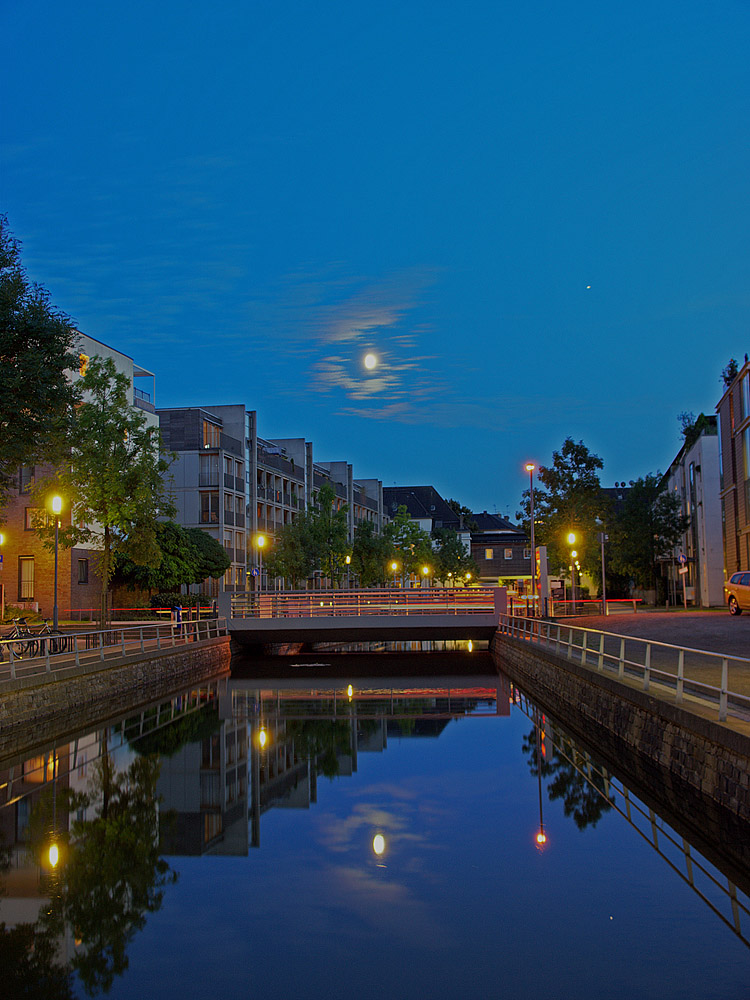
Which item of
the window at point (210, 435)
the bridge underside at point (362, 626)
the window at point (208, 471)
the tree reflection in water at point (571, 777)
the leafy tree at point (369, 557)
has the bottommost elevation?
the tree reflection in water at point (571, 777)

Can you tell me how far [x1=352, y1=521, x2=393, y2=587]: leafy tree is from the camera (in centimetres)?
8394

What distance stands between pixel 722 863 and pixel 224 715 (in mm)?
16231

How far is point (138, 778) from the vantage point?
54.0 ft

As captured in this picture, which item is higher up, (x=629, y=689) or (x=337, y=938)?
(x=629, y=689)

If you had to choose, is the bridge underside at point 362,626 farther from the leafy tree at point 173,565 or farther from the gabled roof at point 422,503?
the gabled roof at point 422,503

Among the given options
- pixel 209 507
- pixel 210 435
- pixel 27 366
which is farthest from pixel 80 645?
pixel 210 435

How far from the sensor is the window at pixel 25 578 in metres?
45.3

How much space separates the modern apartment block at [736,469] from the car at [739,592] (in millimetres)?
7188

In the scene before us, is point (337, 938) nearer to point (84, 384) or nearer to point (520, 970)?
point (520, 970)

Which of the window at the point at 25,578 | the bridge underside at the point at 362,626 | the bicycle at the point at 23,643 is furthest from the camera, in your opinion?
the window at the point at 25,578

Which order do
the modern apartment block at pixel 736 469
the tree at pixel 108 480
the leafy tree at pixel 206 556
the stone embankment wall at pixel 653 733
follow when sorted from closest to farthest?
the stone embankment wall at pixel 653 733
the tree at pixel 108 480
the modern apartment block at pixel 736 469
the leafy tree at pixel 206 556

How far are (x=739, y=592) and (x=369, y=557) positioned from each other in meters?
51.1

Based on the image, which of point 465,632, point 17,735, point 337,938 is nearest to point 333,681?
point 465,632

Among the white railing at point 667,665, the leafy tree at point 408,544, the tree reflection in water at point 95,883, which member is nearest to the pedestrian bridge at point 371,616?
the white railing at point 667,665
